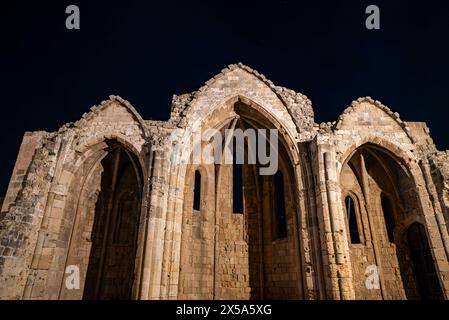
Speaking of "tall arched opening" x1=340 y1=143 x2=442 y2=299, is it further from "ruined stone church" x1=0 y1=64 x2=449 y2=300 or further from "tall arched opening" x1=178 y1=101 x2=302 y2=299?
"tall arched opening" x1=178 y1=101 x2=302 y2=299

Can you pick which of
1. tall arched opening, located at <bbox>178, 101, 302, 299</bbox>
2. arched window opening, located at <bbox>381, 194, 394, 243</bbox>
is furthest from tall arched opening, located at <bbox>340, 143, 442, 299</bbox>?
tall arched opening, located at <bbox>178, 101, 302, 299</bbox>

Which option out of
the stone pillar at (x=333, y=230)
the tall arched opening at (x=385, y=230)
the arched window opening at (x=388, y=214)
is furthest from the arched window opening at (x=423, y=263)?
the stone pillar at (x=333, y=230)

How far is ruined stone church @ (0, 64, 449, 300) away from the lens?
7168 mm

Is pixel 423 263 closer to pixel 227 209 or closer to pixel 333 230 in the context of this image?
pixel 333 230

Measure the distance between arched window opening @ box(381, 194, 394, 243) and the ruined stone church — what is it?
2.3 inches

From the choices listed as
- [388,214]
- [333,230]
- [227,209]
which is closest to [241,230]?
[227,209]

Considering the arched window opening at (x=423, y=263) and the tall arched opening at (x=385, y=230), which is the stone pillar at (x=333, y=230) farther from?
the arched window opening at (x=423, y=263)

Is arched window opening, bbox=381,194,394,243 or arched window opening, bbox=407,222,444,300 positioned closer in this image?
arched window opening, bbox=407,222,444,300

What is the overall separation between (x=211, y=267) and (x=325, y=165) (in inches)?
228

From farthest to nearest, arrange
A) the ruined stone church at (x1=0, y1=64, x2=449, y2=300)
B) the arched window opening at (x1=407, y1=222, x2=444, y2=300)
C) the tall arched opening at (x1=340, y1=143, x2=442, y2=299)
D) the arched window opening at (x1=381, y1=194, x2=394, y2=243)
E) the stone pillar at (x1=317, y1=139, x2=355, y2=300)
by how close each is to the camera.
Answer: the arched window opening at (x1=381, y1=194, x2=394, y2=243) < the tall arched opening at (x1=340, y1=143, x2=442, y2=299) < the arched window opening at (x1=407, y1=222, x2=444, y2=300) < the ruined stone church at (x1=0, y1=64, x2=449, y2=300) < the stone pillar at (x1=317, y1=139, x2=355, y2=300)

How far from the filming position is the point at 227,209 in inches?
443

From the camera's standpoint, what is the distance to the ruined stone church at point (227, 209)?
7.17 meters

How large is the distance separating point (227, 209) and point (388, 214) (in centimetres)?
631

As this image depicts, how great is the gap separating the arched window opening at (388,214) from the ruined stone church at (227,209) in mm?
58
